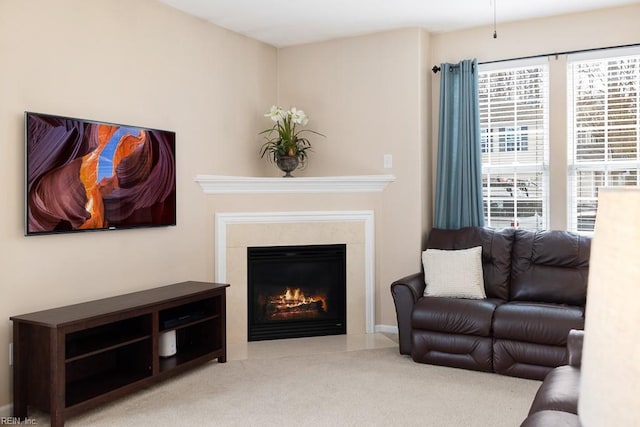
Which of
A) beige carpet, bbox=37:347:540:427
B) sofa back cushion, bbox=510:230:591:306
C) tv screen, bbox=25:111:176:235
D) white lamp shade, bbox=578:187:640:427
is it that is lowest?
beige carpet, bbox=37:347:540:427

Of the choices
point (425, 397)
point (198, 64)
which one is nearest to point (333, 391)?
point (425, 397)

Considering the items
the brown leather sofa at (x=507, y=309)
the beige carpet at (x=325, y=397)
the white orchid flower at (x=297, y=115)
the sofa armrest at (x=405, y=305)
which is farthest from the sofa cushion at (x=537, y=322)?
the white orchid flower at (x=297, y=115)

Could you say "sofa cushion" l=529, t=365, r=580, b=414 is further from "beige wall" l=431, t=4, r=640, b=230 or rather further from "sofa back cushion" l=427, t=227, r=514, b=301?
"beige wall" l=431, t=4, r=640, b=230

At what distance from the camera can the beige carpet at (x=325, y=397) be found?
3.09 metres

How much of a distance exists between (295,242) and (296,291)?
46cm

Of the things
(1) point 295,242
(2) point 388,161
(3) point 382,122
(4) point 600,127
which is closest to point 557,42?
(4) point 600,127

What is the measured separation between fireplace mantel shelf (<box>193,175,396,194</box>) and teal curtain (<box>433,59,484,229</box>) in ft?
1.65

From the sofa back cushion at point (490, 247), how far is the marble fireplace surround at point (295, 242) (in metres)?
0.68

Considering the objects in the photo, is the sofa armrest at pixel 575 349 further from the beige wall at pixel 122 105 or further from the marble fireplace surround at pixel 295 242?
the beige wall at pixel 122 105

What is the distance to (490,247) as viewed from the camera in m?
4.50

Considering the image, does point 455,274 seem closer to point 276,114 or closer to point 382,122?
point 382,122

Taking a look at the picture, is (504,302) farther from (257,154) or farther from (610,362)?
(610,362)

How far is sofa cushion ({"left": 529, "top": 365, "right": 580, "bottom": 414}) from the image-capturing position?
76.9 inches

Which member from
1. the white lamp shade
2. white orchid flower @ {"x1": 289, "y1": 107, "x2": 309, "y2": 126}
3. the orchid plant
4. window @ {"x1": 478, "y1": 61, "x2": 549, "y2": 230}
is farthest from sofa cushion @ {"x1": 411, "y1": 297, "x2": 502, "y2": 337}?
the white lamp shade
